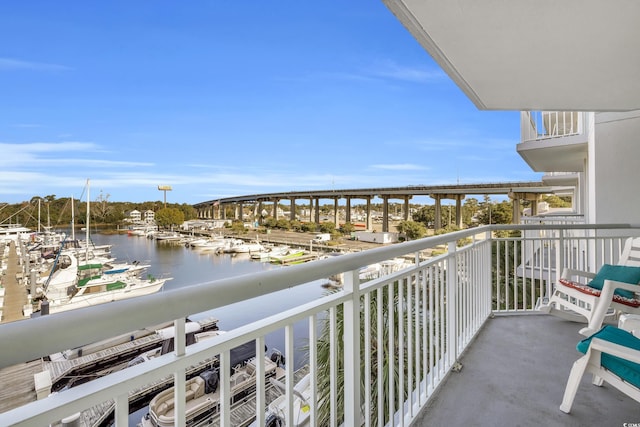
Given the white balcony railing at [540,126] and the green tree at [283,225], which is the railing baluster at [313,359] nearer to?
the white balcony railing at [540,126]

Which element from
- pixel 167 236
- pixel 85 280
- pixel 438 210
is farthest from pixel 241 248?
pixel 438 210

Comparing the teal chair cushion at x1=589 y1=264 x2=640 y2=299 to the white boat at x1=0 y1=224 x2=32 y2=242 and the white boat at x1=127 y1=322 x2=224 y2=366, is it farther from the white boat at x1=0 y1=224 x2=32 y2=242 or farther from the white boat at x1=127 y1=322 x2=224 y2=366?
the white boat at x1=0 y1=224 x2=32 y2=242

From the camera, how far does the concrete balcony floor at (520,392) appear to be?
1958 mm

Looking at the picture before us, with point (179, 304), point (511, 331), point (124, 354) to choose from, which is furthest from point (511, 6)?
point (511, 331)

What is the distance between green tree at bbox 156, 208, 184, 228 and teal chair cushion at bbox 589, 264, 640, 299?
7.92 metres

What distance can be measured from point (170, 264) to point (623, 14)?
24.9 ft

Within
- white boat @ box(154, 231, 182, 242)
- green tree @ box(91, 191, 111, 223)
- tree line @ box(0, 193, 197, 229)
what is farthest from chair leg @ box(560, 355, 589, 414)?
white boat @ box(154, 231, 182, 242)

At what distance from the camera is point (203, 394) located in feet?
3.52

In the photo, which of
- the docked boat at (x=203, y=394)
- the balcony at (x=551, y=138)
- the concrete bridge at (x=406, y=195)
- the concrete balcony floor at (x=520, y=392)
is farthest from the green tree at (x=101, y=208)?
the concrete bridge at (x=406, y=195)

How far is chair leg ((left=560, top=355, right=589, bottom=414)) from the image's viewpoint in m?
1.89

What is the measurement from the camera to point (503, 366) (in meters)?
2.56

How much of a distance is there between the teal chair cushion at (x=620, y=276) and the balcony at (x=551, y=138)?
3.28 metres

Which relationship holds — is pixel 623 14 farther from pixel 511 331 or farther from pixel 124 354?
pixel 124 354

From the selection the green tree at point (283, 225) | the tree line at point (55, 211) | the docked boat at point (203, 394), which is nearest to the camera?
the docked boat at point (203, 394)
